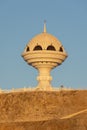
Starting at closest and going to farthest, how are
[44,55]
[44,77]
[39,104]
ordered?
[39,104], [44,55], [44,77]

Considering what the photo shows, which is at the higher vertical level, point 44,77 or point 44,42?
point 44,42

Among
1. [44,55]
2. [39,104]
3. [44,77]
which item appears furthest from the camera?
[44,77]

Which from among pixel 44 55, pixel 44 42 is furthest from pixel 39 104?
pixel 44 42

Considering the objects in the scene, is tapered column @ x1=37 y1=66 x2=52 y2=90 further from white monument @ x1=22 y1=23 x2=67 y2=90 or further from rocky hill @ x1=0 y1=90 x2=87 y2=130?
rocky hill @ x1=0 y1=90 x2=87 y2=130

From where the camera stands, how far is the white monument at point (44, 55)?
14400 centimetres

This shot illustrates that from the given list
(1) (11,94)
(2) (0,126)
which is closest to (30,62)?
(1) (11,94)

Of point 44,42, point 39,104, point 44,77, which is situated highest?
point 44,42

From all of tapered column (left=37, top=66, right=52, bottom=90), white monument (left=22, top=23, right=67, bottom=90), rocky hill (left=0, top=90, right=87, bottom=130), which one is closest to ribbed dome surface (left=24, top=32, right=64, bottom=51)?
white monument (left=22, top=23, right=67, bottom=90)

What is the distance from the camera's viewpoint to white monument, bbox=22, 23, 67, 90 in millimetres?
144000

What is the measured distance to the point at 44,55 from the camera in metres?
144

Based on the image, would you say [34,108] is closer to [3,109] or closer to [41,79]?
[3,109]

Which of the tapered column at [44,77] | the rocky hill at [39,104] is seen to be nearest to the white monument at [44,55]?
the tapered column at [44,77]

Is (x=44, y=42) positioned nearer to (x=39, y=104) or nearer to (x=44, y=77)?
(x=44, y=77)

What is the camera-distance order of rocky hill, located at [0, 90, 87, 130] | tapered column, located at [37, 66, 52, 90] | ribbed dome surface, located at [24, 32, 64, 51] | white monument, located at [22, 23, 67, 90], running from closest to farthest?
rocky hill, located at [0, 90, 87, 130] → white monument, located at [22, 23, 67, 90] → tapered column, located at [37, 66, 52, 90] → ribbed dome surface, located at [24, 32, 64, 51]
